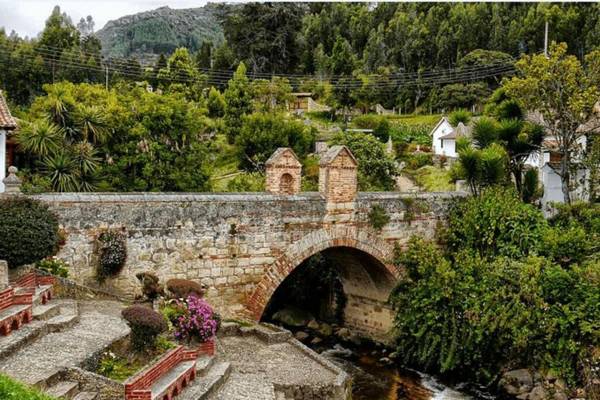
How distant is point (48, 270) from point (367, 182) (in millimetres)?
→ 18637

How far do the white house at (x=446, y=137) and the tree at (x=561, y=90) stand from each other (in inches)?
900

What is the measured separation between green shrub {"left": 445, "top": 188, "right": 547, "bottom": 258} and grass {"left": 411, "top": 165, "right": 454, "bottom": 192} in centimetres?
1531

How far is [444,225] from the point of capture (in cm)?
2262

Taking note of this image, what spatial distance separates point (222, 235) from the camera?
17.7 metres

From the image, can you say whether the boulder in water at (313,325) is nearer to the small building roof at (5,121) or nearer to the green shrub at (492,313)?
the green shrub at (492,313)

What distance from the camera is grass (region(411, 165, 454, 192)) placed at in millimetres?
38781

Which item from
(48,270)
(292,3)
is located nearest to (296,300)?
(48,270)

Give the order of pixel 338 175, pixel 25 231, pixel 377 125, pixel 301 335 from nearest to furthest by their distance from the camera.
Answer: pixel 25 231 → pixel 338 175 → pixel 301 335 → pixel 377 125

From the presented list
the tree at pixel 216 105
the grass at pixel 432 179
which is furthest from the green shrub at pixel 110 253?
the tree at pixel 216 105

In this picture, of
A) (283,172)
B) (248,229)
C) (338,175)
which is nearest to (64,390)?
(248,229)

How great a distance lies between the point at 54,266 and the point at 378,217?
10.1 meters

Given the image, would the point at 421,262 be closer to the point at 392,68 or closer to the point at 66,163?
the point at 66,163

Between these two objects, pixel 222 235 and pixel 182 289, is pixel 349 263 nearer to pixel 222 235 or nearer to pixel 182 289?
pixel 222 235

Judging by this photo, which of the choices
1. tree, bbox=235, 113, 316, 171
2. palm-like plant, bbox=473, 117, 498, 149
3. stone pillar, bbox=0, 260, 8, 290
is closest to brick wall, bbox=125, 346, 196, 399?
stone pillar, bbox=0, 260, 8, 290
